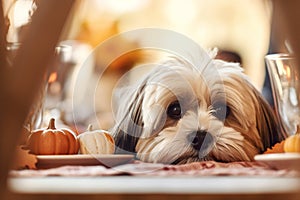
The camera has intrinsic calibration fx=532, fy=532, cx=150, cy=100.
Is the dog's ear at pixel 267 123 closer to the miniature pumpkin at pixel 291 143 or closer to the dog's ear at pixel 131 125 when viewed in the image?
the miniature pumpkin at pixel 291 143

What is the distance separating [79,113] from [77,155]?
0.18m

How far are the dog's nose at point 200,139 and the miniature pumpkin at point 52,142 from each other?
0.23 m

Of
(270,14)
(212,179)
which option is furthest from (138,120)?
(212,179)

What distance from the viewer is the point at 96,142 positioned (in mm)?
1035

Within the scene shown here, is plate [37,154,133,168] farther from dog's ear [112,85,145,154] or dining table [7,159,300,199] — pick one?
dining table [7,159,300,199]

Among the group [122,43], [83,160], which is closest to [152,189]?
[83,160]

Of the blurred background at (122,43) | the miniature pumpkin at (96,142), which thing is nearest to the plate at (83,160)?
the miniature pumpkin at (96,142)

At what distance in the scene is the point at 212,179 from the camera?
0.38m

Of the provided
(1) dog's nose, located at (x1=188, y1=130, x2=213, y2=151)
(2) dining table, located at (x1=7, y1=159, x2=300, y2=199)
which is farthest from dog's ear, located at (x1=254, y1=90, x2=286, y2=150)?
(2) dining table, located at (x1=7, y1=159, x2=300, y2=199)

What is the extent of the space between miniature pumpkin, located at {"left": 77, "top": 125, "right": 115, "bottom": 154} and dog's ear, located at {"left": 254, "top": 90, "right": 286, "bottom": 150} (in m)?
0.30

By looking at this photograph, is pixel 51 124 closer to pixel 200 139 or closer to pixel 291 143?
pixel 200 139

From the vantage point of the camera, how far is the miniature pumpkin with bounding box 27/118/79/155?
1.00 metres

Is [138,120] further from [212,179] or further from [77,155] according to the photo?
[212,179]

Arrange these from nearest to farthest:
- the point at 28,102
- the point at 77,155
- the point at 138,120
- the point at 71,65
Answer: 1. the point at 28,102
2. the point at 77,155
3. the point at 138,120
4. the point at 71,65
